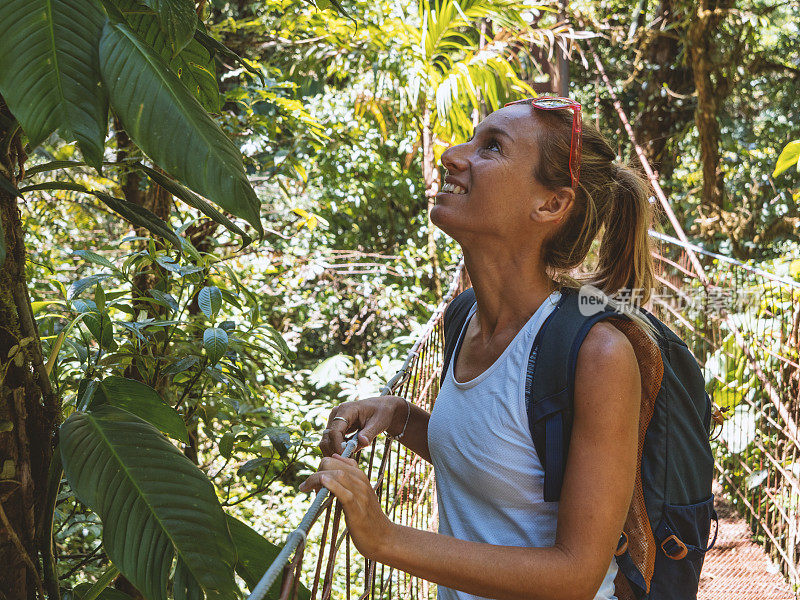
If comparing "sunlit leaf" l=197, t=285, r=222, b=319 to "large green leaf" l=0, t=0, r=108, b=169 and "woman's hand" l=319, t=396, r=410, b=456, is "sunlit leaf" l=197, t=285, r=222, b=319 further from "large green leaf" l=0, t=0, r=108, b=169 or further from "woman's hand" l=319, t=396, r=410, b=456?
"large green leaf" l=0, t=0, r=108, b=169

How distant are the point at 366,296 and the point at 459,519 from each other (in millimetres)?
3739

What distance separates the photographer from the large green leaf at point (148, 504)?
78 centimetres

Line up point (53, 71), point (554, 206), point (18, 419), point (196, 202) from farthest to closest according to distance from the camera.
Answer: point (554, 206) → point (196, 202) → point (18, 419) → point (53, 71)

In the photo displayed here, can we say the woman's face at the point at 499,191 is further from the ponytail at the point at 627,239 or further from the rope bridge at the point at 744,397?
the rope bridge at the point at 744,397

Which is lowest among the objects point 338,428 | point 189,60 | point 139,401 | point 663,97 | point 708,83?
point 338,428

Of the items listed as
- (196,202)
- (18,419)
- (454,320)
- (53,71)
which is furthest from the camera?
(454,320)

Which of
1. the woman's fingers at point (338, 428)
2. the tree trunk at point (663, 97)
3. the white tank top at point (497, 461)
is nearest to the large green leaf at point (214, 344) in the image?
the woman's fingers at point (338, 428)

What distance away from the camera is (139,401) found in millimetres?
1092

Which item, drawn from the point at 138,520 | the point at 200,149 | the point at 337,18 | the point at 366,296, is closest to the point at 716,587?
the point at 138,520

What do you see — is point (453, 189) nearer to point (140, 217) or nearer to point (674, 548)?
point (140, 217)

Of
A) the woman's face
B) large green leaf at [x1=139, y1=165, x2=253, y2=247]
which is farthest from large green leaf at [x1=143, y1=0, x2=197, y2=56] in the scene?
Answer: the woman's face

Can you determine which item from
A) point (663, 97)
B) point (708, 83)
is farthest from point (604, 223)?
point (663, 97)

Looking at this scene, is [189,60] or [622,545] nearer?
[622,545]

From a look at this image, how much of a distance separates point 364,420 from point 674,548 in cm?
48
